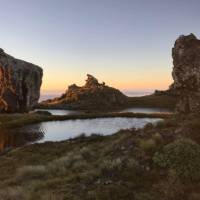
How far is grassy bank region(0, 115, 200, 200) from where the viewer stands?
45.2 feet

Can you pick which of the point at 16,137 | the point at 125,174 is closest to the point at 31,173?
the point at 125,174

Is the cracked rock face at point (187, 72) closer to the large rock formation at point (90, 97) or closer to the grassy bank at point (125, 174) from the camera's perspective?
the grassy bank at point (125, 174)

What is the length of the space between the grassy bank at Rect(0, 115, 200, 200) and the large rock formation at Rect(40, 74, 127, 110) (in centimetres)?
11895

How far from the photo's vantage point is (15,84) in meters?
88.9

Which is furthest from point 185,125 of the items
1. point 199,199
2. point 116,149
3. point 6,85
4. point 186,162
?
point 6,85

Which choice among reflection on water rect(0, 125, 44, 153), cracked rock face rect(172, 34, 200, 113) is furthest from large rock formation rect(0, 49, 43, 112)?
cracked rock face rect(172, 34, 200, 113)

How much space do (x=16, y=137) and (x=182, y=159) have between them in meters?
31.0

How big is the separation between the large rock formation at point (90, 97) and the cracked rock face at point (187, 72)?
10796cm

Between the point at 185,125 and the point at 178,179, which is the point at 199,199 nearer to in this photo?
the point at 178,179

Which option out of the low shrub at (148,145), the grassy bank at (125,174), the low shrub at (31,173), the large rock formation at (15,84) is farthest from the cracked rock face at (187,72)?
the large rock formation at (15,84)

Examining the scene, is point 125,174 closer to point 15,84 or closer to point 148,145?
point 148,145

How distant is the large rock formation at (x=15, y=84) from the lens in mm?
87000

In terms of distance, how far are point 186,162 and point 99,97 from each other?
145 m

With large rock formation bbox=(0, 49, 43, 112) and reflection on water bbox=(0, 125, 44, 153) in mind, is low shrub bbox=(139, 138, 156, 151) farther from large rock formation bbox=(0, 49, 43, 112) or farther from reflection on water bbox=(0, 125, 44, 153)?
large rock formation bbox=(0, 49, 43, 112)
